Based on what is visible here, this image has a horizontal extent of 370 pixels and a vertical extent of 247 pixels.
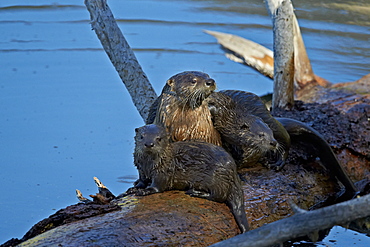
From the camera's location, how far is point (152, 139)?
373 cm

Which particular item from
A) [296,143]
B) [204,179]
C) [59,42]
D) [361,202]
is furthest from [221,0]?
[361,202]

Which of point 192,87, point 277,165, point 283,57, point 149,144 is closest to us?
point 149,144

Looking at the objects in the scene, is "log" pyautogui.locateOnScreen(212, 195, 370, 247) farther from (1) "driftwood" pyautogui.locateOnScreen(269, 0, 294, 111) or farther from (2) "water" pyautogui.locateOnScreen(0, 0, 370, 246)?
(1) "driftwood" pyautogui.locateOnScreen(269, 0, 294, 111)

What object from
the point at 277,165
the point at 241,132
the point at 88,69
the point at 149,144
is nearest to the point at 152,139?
the point at 149,144

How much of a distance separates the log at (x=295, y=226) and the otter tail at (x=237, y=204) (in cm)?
111

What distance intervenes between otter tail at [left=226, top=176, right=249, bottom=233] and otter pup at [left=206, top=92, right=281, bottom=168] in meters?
0.53

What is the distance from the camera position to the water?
6.08 meters

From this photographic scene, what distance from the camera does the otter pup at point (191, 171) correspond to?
12.4 feet

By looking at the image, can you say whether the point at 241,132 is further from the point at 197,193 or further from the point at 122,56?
the point at 122,56

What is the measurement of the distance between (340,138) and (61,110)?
3760mm

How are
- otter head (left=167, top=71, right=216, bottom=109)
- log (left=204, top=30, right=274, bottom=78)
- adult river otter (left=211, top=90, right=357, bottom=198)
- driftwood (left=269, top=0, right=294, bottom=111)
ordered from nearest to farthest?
1. otter head (left=167, top=71, right=216, bottom=109)
2. adult river otter (left=211, top=90, right=357, bottom=198)
3. driftwood (left=269, top=0, right=294, bottom=111)
4. log (left=204, top=30, right=274, bottom=78)

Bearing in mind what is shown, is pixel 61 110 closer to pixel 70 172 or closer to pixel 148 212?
pixel 70 172

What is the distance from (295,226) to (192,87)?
1534 millimetres

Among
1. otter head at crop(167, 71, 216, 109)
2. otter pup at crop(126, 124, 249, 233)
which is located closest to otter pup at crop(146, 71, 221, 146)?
otter head at crop(167, 71, 216, 109)
